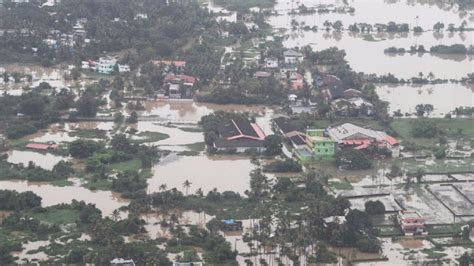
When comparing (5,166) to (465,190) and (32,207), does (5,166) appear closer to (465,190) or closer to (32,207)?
(32,207)

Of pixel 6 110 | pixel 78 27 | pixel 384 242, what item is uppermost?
pixel 78 27

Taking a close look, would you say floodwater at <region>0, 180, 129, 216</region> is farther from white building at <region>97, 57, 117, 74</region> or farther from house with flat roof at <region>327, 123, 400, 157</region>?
white building at <region>97, 57, 117, 74</region>

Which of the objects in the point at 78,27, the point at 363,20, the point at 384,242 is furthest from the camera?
the point at 363,20

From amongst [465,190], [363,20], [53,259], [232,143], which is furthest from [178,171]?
[363,20]

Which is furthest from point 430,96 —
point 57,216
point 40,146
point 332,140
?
point 57,216

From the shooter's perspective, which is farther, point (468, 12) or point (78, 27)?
point (468, 12)

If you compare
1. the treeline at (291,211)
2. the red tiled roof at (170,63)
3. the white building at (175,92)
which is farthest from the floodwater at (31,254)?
the red tiled roof at (170,63)
